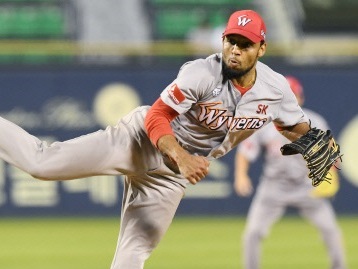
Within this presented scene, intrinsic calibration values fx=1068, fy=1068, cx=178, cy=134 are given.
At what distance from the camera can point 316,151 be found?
288 inches

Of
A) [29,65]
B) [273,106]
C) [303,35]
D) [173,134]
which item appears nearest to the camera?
[173,134]

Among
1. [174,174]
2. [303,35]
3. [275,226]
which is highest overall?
[174,174]

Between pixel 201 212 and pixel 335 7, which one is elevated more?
A: pixel 335 7

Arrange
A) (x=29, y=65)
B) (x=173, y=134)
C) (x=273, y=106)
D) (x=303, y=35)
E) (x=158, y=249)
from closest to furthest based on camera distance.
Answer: (x=173, y=134) → (x=273, y=106) → (x=158, y=249) → (x=29, y=65) → (x=303, y=35)

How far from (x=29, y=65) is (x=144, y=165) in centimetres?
754

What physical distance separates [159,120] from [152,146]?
52 cm

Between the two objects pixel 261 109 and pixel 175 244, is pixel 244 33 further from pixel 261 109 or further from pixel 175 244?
pixel 175 244

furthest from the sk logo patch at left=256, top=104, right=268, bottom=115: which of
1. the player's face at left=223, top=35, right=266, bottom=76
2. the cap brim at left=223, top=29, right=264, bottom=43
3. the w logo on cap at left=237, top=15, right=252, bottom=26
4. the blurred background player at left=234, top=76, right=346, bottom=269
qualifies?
the blurred background player at left=234, top=76, right=346, bottom=269

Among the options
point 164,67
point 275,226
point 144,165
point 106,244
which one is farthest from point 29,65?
point 144,165

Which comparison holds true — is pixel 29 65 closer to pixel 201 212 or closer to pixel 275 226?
pixel 201 212

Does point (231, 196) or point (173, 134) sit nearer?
point (173, 134)

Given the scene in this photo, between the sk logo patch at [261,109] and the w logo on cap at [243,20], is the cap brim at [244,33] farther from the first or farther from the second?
the sk logo patch at [261,109]

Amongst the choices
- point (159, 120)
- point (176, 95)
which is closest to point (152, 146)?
point (159, 120)

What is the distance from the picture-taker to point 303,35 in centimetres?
1920
